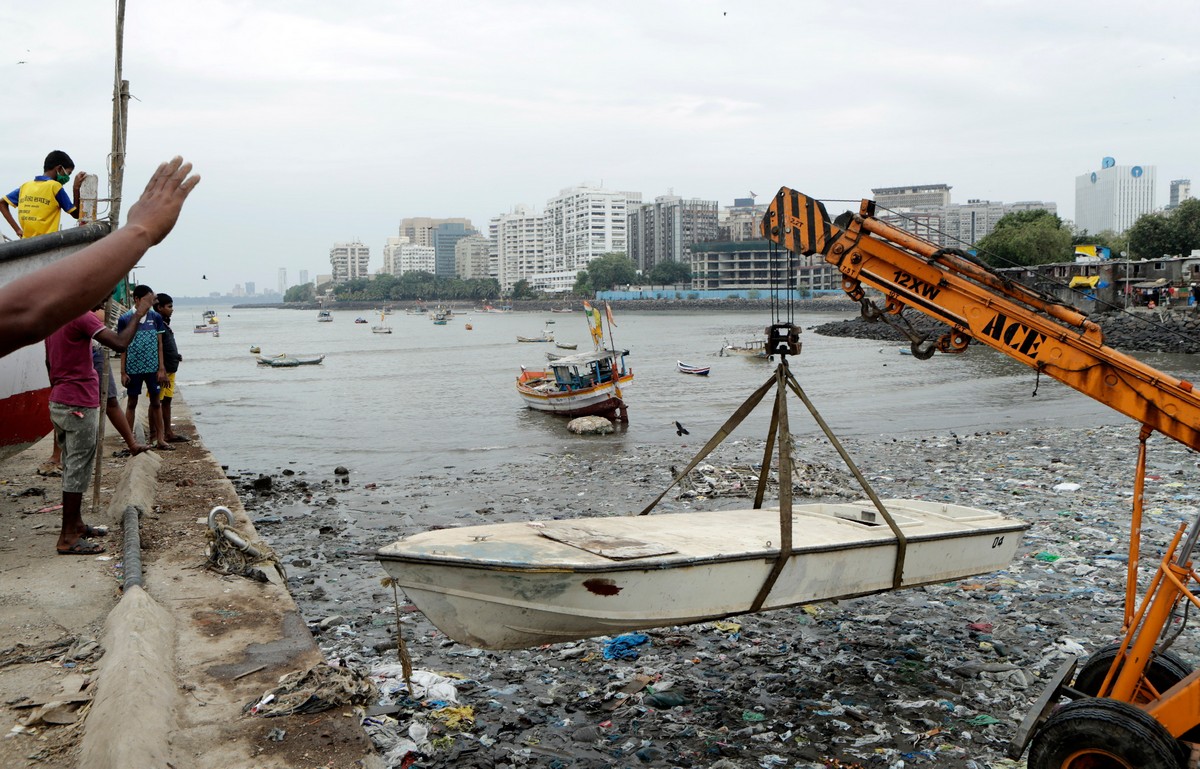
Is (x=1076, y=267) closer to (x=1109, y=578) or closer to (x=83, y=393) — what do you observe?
(x=1109, y=578)

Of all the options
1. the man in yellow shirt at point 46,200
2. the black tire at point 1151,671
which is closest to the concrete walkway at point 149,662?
the man in yellow shirt at point 46,200

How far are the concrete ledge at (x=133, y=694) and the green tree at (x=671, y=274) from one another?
148017mm

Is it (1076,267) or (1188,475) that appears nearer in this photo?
(1188,475)

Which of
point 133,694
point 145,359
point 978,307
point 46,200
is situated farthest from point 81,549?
point 978,307

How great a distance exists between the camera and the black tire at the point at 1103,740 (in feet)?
11.7

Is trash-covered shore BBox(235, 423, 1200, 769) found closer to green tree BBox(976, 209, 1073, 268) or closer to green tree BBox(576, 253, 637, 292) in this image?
green tree BBox(976, 209, 1073, 268)

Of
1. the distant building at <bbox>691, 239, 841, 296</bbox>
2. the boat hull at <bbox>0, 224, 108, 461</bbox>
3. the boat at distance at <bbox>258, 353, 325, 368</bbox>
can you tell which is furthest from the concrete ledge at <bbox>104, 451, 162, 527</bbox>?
the distant building at <bbox>691, 239, 841, 296</bbox>

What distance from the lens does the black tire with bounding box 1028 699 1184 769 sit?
358cm

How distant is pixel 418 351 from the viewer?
6256 centimetres

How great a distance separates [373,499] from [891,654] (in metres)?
8.88

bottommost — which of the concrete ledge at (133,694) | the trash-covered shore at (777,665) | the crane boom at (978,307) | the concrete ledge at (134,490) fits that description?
the trash-covered shore at (777,665)

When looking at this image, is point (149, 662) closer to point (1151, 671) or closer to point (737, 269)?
point (1151, 671)

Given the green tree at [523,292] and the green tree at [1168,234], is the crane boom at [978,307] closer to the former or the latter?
the green tree at [1168,234]

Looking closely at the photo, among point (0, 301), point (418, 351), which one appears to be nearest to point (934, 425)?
point (0, 301)
